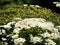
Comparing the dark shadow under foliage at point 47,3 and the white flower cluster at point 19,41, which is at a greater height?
the white flower cluster at point 19,41

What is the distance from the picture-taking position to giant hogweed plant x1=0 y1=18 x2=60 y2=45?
7.48 metres

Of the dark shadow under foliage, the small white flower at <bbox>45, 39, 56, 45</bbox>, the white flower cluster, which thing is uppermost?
the white flower cluster

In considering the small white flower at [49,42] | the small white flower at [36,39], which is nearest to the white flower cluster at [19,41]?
the small white flower at [36,39]

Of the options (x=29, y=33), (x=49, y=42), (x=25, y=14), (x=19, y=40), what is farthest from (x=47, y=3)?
(x=19, y=40)

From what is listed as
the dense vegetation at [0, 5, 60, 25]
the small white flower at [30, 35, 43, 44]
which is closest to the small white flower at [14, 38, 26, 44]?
the small white flower at [30, 35, 43, 44]

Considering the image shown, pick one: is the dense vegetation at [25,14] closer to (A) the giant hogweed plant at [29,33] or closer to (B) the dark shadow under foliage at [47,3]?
(A) the giant hogweed plant at [29,33]

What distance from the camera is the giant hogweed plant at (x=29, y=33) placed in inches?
295

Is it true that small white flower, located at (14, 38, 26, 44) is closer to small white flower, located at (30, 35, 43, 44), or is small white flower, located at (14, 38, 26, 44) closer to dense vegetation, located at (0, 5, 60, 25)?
small white flower, located at (30, 35, 43, 44)

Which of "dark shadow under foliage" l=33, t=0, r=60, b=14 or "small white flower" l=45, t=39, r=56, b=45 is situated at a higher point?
"small white flower" l=45, t=39, r=56, b=45

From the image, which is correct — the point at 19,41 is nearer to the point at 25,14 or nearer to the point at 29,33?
the point at 29,33

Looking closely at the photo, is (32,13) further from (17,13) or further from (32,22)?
(32,22)

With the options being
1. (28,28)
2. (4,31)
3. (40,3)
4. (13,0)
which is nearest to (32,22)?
(28,28)

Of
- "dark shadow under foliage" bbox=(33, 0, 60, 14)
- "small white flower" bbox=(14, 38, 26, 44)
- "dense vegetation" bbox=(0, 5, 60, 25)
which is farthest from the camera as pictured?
"dark shadow under foliage" bbox=(33, 0, 60, 14)

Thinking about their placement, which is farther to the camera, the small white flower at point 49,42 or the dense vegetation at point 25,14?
the dense vegetation at point 25,14
